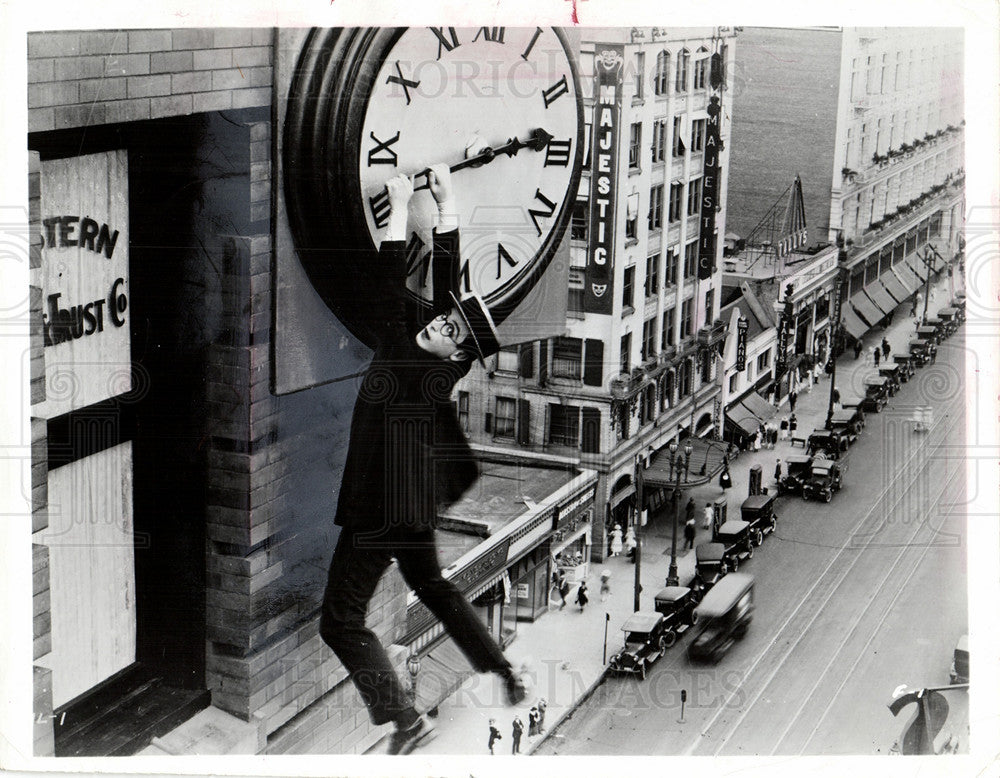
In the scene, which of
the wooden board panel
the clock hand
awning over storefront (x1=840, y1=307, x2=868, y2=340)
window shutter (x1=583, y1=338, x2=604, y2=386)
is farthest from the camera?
awning over storefront (x1=840, y1=307, x2=868, y2=340)

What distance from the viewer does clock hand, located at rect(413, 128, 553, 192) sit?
9555mm

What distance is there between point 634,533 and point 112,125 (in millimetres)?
4853

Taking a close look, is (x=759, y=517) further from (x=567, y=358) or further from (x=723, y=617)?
(x=567, y=358)

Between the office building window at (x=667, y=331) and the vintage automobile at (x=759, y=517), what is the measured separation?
1.40m

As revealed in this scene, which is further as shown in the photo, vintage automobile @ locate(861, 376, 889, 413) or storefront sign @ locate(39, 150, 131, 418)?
vintage automobile @ locate(861, 376, 889, 413)

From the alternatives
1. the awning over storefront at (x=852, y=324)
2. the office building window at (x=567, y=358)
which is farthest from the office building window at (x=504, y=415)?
the awning over storefront at (x=852, y=324)

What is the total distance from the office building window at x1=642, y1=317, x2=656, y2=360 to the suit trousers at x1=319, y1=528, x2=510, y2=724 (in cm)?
221

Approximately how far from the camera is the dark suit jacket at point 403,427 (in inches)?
379

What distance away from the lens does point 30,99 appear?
821 cm

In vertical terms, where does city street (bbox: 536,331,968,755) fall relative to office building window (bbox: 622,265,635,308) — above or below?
below

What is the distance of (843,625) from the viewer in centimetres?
1021

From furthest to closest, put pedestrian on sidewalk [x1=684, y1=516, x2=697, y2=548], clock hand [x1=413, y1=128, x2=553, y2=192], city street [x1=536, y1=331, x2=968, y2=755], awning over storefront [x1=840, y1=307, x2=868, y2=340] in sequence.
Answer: awning over storefront [x1=840, y1=307, x2=868, y2=340]
pedestrian on sidewalk [x1=684, y1=516, x2=697, y2=548]
city street [x1=536, y1=331, x2=968, y2=755]
clock hand [x1=413, y1=128, x2=553, y2=192]

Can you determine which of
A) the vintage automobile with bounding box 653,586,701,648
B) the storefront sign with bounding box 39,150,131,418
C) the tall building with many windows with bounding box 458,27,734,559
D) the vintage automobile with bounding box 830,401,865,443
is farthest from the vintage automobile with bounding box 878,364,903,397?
the storefront sign with bounding box 39,150,131,418

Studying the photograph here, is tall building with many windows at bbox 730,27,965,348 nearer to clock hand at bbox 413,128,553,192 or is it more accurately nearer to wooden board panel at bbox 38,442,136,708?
clock hand at bbox 413,128,553,192
